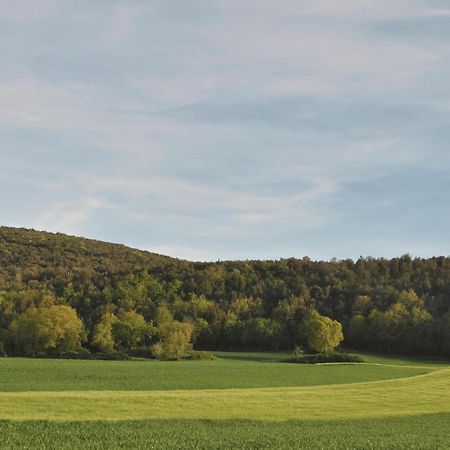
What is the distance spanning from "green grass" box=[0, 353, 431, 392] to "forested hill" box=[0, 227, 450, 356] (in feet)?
111

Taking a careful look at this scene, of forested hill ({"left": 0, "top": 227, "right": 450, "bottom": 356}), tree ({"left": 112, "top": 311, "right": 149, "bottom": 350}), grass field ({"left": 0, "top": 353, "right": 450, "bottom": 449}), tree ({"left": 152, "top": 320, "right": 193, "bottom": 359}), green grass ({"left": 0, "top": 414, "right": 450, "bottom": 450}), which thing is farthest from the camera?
forested hill ({"left": 0, "top": 227, "right": 450, "bottom": 356})

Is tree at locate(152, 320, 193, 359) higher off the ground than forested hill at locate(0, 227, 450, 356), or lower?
lower

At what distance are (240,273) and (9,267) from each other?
5393 cm

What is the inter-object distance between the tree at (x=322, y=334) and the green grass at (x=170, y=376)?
2216cm

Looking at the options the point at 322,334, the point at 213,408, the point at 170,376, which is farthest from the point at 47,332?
the point at 213,408

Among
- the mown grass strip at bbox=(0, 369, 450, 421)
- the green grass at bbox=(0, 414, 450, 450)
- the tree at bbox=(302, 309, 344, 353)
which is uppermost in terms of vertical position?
the tree at bbox=(302, 309, 344, 353)

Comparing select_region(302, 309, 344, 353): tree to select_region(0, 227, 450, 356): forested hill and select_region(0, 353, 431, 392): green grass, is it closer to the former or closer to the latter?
A: select_region(0, 227, 450, 356): forested hill

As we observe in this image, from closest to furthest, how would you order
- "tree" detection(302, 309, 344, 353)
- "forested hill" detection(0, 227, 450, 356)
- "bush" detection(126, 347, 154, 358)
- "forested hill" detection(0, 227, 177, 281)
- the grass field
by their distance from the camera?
the grass field
"bush" detection(126, 347, 154, 358)
"tree" detection(302, 309, 344, 353)
"forested hill" detection(0, 227, 450, 356)
"forested hill" detection(0, 227, 177, 281)

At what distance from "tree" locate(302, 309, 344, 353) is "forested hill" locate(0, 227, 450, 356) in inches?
277

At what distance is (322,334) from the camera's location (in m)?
97.1

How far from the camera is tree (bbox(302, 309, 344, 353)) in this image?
97.1 metres

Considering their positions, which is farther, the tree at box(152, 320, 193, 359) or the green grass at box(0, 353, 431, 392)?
the tree at box(152, 320, 193, 359)

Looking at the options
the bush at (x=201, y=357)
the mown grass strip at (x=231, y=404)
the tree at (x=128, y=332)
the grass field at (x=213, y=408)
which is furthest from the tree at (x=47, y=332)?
the mown grass strip at (x=231, y=404)

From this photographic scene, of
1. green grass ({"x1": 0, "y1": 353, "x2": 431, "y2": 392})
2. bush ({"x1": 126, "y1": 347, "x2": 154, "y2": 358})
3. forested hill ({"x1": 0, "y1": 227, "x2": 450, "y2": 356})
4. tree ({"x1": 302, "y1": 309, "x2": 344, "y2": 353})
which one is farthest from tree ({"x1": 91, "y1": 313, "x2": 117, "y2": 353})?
tree ({"x1": 302, "y1": 309, "x2": 344, "y2": 353})
